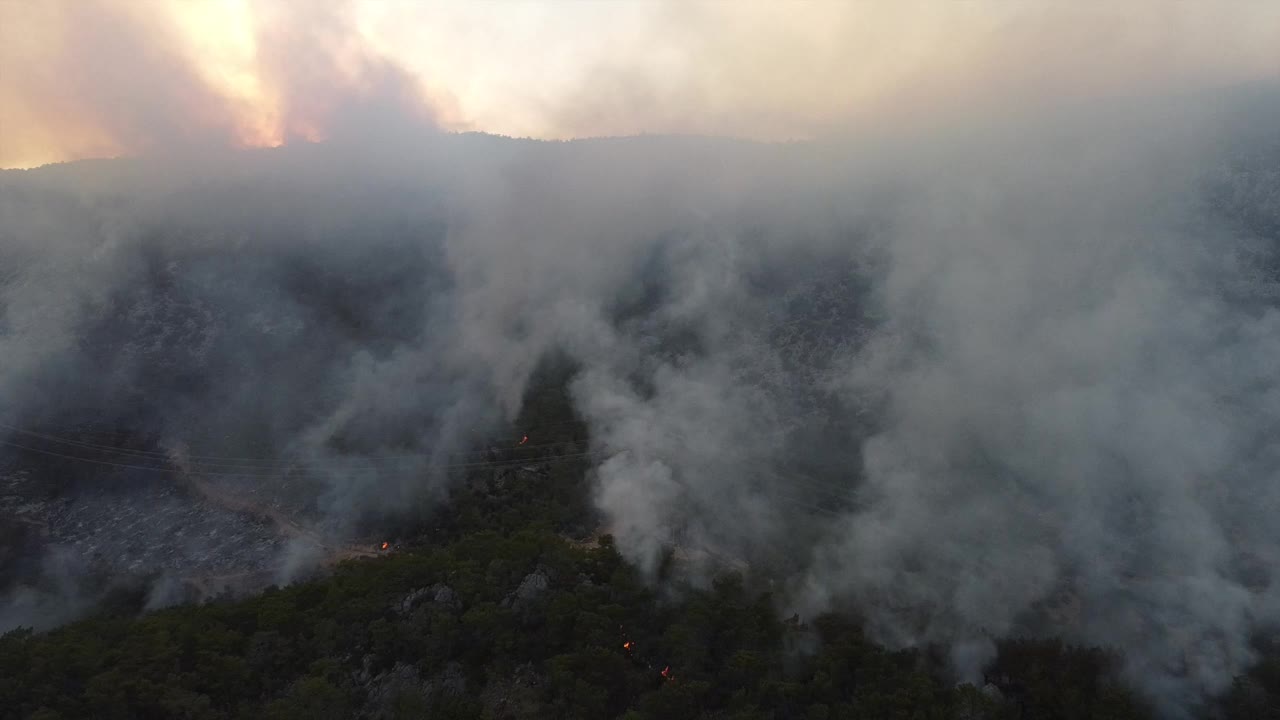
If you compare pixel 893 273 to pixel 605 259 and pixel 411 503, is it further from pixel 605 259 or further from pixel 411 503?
pixel 411 503

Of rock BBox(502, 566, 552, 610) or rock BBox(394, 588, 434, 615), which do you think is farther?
rock BBox(394, 588, 434, 615)

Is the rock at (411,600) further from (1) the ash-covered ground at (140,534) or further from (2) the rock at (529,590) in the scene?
(1) the ash-covered ground at (140,534)

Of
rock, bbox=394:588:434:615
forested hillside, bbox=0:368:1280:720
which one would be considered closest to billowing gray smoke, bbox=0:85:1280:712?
forested hillside, bbox=0:368:1280:720

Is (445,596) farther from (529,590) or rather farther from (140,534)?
(140,534)

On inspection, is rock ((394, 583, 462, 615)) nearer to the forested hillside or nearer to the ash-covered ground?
the forested hillside

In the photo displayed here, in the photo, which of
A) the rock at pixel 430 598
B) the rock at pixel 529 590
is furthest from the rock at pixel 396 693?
the rock at pixel 529 590

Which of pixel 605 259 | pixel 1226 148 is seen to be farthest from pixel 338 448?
pixel 1226 148

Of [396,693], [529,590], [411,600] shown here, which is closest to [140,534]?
[411,600]

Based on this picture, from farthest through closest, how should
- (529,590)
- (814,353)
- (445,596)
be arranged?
(814,353) < (445,596) < (529,590)
